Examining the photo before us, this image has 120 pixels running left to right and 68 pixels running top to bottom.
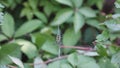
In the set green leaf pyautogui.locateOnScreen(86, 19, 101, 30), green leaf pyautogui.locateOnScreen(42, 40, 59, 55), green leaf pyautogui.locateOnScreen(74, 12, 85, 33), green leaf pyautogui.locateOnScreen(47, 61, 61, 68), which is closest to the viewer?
green leaf pyautogui.locateOnScreen(47, 61, 61, 68)

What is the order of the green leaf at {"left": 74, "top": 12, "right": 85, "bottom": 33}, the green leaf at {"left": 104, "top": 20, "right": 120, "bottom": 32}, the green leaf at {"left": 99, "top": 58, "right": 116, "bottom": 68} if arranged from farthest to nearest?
the green leaf at {"left": 74, "top": 12, "right": 85, "bottom": 33} → the green leaf at {"left": 99, "top": 58, "right": 116, "bottom": 68} → the green leaf at {"left": 104, "top": 20, "right": 120, "bottom": 32}

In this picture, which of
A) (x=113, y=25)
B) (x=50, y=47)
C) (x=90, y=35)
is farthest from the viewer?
(x=90, y=35)

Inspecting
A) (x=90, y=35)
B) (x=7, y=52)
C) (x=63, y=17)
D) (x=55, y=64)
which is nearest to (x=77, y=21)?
(x=63, y=17)

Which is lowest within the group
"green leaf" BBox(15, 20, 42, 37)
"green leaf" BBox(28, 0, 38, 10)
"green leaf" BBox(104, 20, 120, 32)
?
"green leaf" BBox(104, 20, 120, 32)

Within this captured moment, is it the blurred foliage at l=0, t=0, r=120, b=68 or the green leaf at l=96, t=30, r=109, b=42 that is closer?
the green leaf at l=96, t=30, r=109, b=42

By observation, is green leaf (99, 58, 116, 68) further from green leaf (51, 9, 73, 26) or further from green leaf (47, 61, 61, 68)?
green leaf (51, 9, 73, 26)

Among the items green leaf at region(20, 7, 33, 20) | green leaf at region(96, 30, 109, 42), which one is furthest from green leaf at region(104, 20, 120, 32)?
green leaf at region(20, 7, 33, 20)

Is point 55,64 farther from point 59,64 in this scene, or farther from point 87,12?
point 87,12

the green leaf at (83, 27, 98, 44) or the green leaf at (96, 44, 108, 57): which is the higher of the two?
the green leaf at (83, 27, 98, 44)
